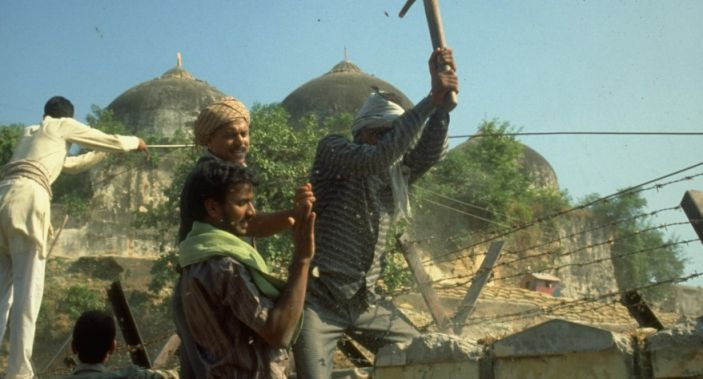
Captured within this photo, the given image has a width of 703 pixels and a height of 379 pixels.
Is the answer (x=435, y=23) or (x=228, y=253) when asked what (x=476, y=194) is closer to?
(x=435, y=23)

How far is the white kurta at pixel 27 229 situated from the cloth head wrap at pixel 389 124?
1857mm

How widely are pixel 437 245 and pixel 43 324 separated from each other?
33.4 feet

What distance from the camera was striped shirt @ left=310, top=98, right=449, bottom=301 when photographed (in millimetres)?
3385

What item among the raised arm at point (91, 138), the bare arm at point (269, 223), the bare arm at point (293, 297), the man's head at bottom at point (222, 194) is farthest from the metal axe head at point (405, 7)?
the bare arm at point (293, 297)

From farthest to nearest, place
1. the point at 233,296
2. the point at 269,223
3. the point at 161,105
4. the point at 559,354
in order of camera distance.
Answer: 1. the point at 161,105
2. the point at 559,354
3. the point at 269,223
4. the point at 233,296

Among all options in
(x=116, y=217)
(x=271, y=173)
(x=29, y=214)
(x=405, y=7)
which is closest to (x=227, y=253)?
(x=405, y=7)

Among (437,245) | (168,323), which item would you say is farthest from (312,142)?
(437,245)

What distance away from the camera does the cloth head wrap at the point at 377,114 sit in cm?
367

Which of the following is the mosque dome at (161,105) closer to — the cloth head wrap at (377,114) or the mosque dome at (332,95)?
the mosque dome at (332,95)

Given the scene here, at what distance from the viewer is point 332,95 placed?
26.4 metres

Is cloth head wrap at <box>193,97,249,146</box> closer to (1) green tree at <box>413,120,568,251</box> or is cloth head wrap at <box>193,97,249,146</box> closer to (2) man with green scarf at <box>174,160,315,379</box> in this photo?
(2) man with green scarf at <box>174,160,315,379</box>

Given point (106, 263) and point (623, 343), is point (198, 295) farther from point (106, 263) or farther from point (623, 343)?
point (106, 263)

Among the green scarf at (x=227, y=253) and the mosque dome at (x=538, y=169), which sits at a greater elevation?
the mosque dome at (x=538, y=169)

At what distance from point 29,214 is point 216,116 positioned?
6.17 feet
